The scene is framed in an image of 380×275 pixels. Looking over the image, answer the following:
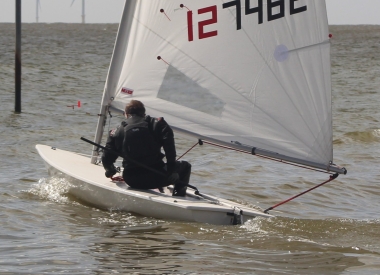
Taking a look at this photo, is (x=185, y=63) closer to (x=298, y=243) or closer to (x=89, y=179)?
(x=89, y=179)

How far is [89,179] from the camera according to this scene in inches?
313

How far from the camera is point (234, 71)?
7.61m

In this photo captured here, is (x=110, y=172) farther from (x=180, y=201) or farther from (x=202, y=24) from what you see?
(x=202, y=24)

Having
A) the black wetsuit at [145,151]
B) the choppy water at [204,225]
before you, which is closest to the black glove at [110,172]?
the black wetsuit at [145,151]

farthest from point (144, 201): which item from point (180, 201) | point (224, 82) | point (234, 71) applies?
point (234, 71)

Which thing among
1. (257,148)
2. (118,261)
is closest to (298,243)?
(257,148)

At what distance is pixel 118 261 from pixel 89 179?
2.03 meters

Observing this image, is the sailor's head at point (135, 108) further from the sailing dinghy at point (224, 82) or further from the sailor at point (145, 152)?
the sailing dinghy at point (224, 82)

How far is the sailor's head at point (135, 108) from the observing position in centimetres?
737

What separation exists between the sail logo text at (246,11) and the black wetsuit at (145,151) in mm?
953

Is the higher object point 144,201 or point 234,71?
point 234,71

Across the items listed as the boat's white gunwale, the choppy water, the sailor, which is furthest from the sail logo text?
the choppy water

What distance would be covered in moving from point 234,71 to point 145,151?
3.68 ft

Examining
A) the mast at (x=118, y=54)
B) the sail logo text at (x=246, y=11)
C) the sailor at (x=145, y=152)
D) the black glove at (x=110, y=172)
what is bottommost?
the black glove at (x=110, y=172)
